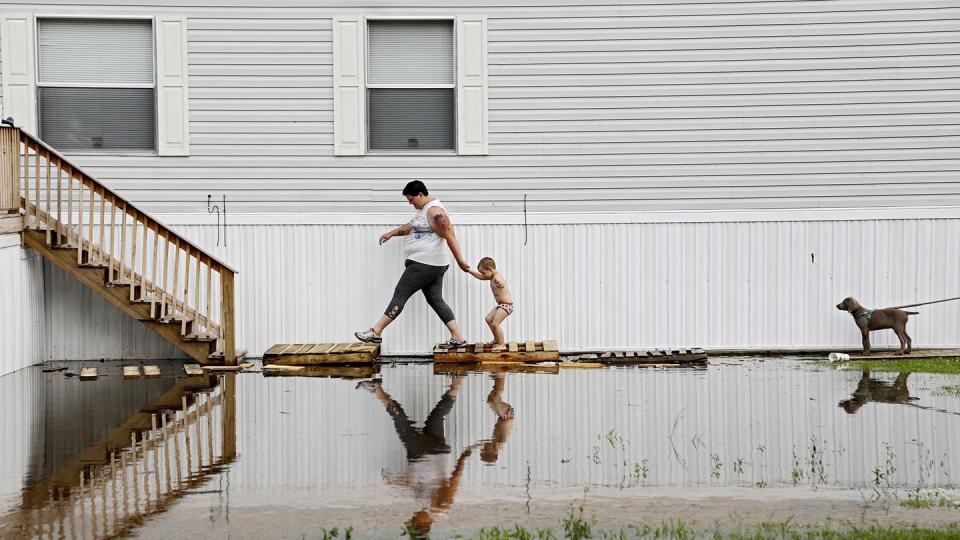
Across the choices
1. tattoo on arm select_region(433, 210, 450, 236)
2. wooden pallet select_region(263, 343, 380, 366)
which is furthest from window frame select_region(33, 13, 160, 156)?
tattoo on arm select_region(433, 210, 450, 236)

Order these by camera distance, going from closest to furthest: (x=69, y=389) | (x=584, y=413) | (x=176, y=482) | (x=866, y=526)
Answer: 1. (x=866, y=526)
2. (x=176, y=482)
3. (x=584, y=413)
4. (x=69, y=389)

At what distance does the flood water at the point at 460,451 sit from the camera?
22.6 feet

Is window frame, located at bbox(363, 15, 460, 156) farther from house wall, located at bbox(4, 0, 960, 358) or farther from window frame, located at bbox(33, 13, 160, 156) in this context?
window frame, located at bbox(33, 13, 160, 156)

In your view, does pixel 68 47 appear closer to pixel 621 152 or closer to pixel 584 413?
pixel 621 152

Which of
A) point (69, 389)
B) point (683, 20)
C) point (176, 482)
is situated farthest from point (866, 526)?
point (683, 20)

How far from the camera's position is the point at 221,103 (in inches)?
581

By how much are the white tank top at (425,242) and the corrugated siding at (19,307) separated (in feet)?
13.8

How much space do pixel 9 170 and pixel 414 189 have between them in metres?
4.28

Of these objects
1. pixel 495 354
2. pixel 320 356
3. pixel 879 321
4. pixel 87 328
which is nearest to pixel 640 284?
pixel 495 354

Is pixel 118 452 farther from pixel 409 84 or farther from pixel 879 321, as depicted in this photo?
pixel 879 321

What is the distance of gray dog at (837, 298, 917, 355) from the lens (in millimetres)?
14320

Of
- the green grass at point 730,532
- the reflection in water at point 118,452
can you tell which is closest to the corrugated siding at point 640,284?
the reflection in water at point 118,452

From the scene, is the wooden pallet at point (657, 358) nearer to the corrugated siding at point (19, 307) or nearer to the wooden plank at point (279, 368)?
the wooden plank at point (279, 368)

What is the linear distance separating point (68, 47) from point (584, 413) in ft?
26.2
